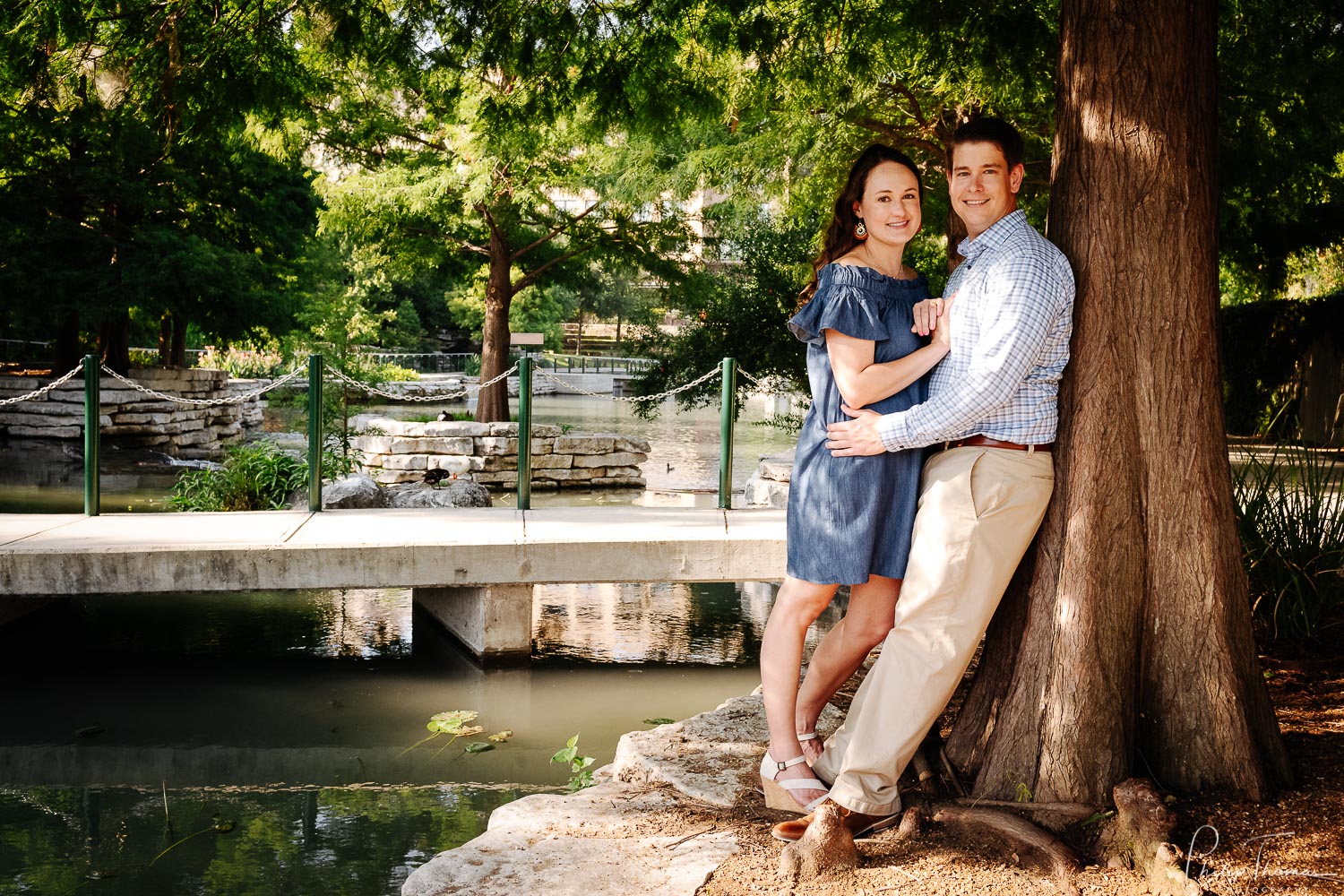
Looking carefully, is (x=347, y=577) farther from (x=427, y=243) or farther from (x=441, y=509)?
(x=427, y=243)

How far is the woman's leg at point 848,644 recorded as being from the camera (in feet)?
11.7

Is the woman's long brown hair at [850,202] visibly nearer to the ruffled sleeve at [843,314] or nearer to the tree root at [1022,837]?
the ruffled sleeve at [843,314]

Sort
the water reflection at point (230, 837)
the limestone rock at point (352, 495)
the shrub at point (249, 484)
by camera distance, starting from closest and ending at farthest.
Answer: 1. the water reflection at point (230, 837)
2. the shrub at point (249, 484)
3. the limestone rock at point (352, 495)

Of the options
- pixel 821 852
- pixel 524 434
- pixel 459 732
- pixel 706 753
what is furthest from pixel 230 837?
pixel 524 434

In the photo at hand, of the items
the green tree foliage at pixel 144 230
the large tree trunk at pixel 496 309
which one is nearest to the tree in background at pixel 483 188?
the large tree trunk at pixel 496 309

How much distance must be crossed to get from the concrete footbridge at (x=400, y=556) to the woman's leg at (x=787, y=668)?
121 inches

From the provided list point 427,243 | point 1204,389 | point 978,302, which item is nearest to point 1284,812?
point 1204,389

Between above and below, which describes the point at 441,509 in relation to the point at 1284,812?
above

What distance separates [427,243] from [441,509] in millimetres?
9505

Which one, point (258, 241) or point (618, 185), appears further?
point (258, 241)

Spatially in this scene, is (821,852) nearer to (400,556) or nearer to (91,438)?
(400,556)

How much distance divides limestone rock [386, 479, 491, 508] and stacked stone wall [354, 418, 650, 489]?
8.89ft

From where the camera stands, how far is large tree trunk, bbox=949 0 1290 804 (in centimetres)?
338

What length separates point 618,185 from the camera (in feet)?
43.1
